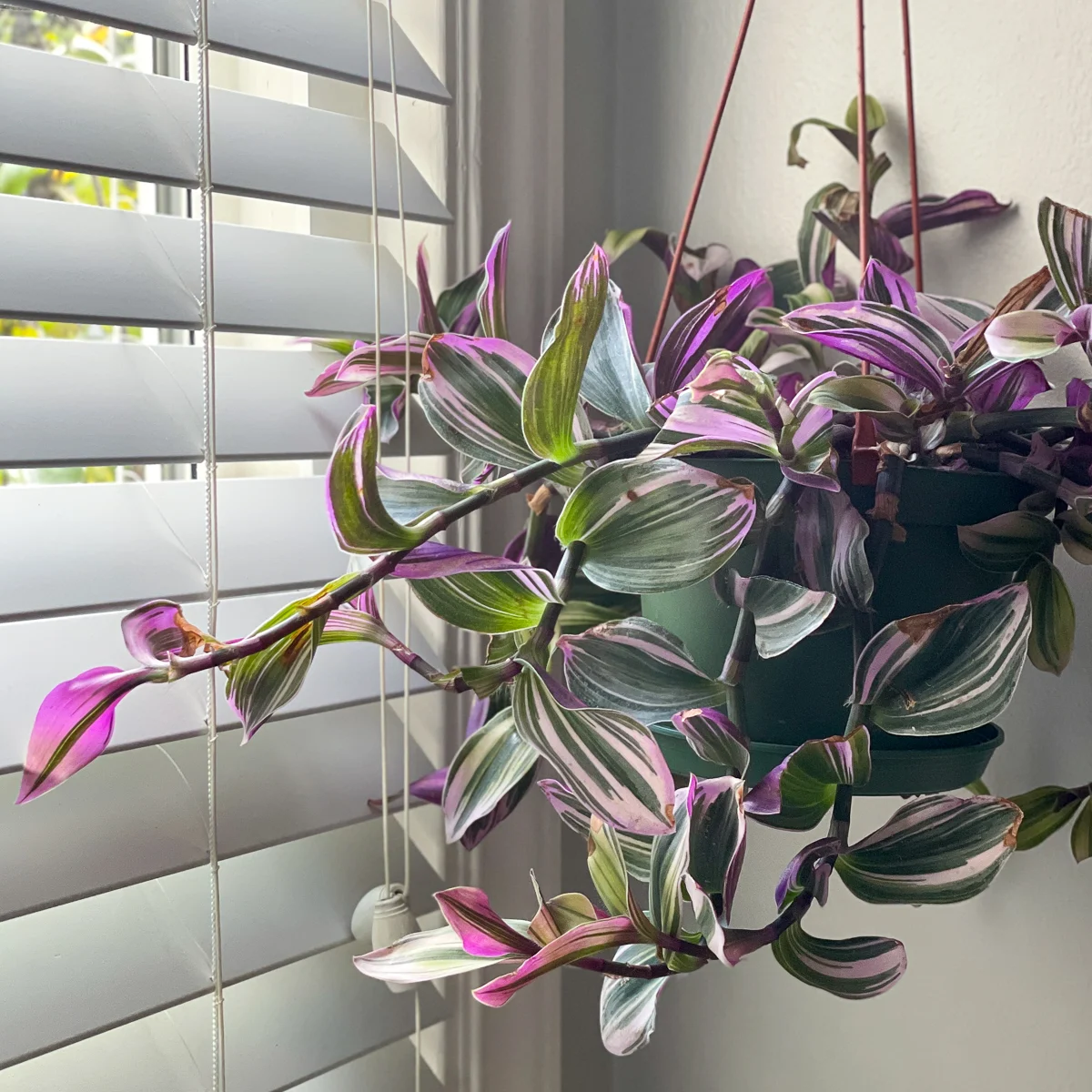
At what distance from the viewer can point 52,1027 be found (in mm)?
518

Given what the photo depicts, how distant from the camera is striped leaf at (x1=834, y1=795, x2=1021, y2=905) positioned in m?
0.39

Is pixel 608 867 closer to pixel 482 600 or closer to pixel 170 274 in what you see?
pixel 482 600

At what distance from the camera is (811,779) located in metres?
0.40

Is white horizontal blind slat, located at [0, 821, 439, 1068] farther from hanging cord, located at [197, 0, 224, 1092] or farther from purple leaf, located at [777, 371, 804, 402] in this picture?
purple leaf, located at [777, 371, 804, 402]

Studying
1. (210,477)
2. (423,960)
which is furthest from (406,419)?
(423,960)

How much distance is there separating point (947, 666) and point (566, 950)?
18cm

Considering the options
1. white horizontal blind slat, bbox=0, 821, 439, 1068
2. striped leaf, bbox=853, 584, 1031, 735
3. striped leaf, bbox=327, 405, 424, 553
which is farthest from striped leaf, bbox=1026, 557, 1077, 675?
white horizontal blind slat, bbox=0, 821, 439, 1068

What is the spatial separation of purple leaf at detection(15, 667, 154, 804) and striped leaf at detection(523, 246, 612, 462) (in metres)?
0.17

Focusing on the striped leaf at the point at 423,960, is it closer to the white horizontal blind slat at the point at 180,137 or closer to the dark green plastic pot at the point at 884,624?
the dark green plastic pot at the point at 884,624

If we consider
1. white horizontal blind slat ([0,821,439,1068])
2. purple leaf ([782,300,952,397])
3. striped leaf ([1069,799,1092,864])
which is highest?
purple leaf ([782,300,952,397])

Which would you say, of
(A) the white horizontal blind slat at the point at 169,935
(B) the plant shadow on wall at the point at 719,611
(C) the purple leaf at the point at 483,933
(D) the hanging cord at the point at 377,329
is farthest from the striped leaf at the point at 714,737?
(A) the white horizontal blind slat at the point at 169,935

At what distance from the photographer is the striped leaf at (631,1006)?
1.38 feet

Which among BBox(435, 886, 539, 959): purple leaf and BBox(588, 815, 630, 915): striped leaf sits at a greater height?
BBox(588, 815, 630, 915): striped leaf

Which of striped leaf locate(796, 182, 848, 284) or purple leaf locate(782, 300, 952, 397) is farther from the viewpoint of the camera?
striped leaf locate(796, 182, 848, 284)
